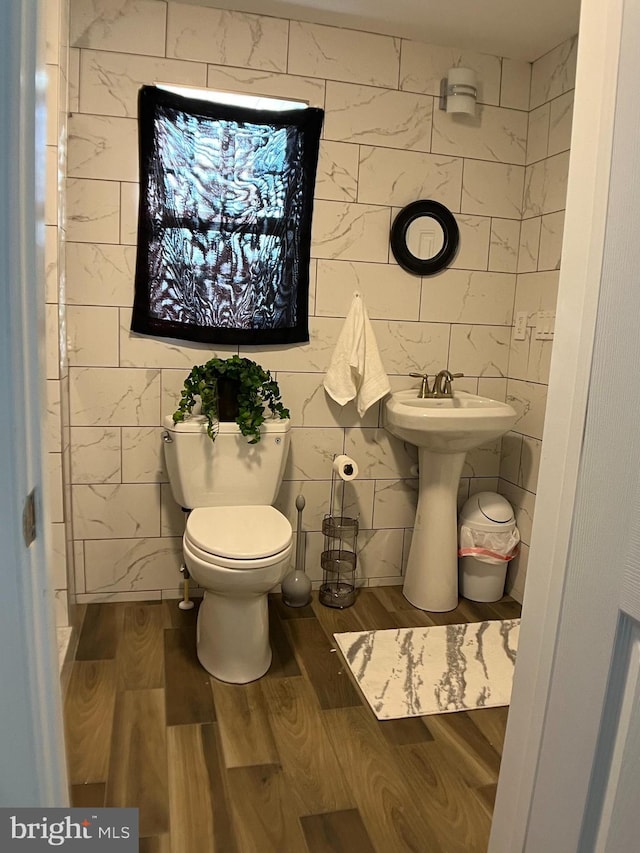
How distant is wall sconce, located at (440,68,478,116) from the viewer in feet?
9.11

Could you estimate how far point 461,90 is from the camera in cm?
280

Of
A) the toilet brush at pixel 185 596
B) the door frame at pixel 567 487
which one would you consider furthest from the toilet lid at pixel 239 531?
the door frame at pixel 567 487

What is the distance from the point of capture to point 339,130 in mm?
2787

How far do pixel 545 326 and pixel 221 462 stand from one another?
1.50 metres

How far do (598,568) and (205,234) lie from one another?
221 centimetres

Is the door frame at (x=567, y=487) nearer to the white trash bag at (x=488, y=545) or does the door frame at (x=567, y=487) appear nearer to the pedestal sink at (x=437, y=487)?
the pedestal sink at (x=437, y=487)

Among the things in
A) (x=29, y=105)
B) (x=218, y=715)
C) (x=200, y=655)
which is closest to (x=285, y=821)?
(x=218, y=715)

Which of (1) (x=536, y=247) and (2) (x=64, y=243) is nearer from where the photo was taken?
(2) (x=64, y=243)

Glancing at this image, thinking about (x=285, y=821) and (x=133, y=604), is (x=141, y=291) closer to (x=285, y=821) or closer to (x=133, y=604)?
(x=133, y=604)

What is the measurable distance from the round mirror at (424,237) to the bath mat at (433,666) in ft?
5.18

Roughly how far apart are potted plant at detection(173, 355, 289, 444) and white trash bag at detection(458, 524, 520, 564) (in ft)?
3.40

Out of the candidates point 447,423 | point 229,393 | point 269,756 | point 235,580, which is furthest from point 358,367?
point 269,756

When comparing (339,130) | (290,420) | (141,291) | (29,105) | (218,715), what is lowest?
(218,715)

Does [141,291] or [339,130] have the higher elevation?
[339,130]
